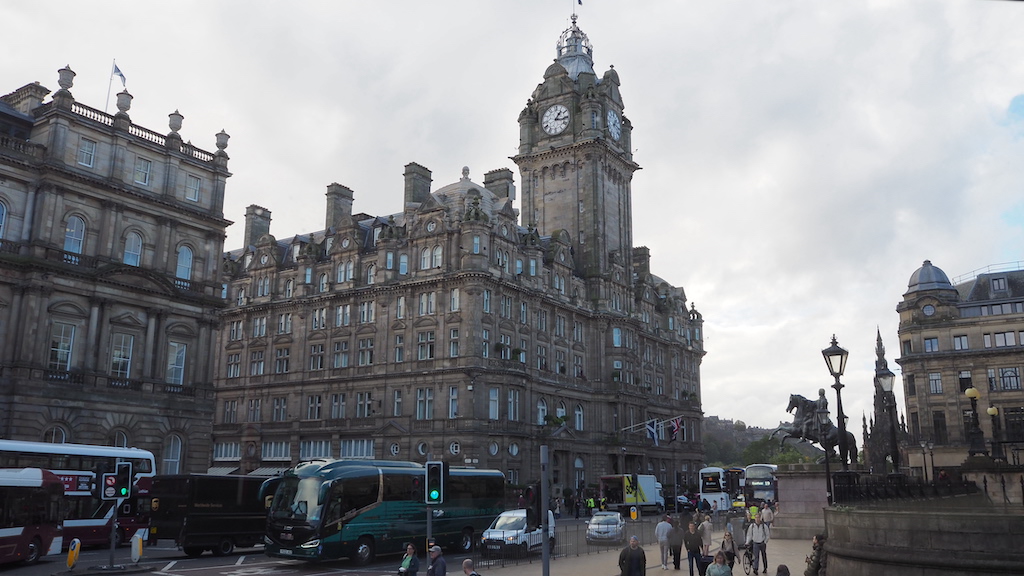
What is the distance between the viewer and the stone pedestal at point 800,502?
3356cm

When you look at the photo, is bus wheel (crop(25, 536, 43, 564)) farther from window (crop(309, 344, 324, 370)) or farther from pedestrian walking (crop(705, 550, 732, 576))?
window (crop(309, 344, 324, 370))

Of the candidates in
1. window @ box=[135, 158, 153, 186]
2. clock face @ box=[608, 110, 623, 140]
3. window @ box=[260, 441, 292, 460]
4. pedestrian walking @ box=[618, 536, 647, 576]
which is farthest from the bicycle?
clock face @ box=[608, 110, 623, 140]

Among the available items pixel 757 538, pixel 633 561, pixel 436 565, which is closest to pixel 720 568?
pixel 633 561

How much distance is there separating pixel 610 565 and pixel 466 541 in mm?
8172

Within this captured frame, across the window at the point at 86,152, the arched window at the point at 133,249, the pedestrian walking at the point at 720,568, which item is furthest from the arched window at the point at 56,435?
the pedestrian walking at the point at 720,568

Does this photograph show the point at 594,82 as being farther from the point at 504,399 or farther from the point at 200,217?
the point at 200,217

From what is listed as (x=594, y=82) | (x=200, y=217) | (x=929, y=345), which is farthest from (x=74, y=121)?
(x=929, y=345)

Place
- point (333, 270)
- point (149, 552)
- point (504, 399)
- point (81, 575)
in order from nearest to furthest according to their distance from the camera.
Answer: point (81, 575) → point (149, 552) → point (504, 399) → point (333, 270)

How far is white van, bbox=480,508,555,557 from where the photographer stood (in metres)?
29.2

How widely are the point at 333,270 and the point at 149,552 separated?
37.4 metres

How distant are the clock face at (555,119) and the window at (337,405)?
32435 millimetres

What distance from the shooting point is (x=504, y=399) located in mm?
60312

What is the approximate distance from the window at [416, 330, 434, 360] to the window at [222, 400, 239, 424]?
20.7 m

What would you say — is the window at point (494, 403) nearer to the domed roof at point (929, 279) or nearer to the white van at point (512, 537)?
the white van at point (512, 537)
